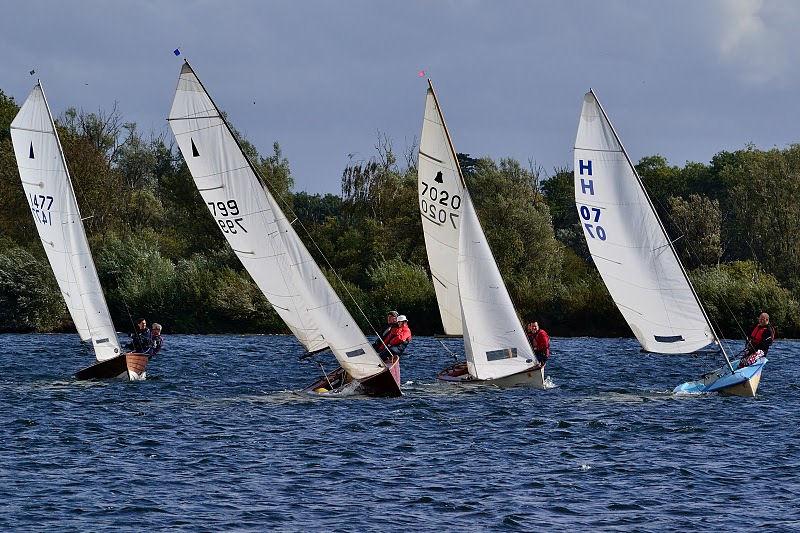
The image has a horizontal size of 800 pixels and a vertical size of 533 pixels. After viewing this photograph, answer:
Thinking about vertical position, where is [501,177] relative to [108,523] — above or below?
above

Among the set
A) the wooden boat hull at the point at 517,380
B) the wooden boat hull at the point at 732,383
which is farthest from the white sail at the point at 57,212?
the wooden boat hull at the point at 732,383

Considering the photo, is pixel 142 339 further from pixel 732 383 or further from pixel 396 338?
pixel 732 383

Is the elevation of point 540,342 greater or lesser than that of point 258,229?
lesser

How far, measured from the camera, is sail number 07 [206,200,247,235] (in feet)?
98.3

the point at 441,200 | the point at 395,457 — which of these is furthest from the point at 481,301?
the point at 395,457

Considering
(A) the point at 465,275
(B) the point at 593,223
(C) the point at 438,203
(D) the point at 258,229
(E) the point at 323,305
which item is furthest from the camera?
(C) the point at 438,203

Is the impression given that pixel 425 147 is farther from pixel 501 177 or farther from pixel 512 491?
pixel 501 177

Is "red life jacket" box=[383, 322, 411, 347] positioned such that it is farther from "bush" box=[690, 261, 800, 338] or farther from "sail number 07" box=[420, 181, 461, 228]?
"bush" box=[690, 261, 800, 338]

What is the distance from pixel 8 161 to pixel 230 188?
170ft

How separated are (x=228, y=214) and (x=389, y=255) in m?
41.0

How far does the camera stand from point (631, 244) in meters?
32.3

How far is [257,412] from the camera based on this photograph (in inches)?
1159

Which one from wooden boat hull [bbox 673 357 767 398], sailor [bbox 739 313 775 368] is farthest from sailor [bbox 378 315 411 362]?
sailor [bbox 739 313 775 368]

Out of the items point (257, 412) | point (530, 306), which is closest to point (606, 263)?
point (257, 412)
